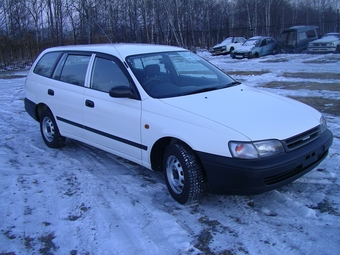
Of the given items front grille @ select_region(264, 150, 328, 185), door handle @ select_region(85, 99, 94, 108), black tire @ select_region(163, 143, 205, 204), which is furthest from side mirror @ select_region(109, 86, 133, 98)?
front grille @ select_region(264, 150, 328, 185)

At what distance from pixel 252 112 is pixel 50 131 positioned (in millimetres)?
3660

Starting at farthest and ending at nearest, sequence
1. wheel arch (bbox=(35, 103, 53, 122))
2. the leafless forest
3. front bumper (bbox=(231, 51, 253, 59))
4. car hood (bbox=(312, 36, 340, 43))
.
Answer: the leafless forest
front bumper (bbox=(231, 51, 253, 59))
car hood (bbox=(312, 36, 340, 43))
wheel arch (bbox=(35, 103, 53, 122))

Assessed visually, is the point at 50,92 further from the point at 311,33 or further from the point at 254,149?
the point at 311,33

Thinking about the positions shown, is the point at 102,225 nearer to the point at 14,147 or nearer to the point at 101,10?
the point at 14,147

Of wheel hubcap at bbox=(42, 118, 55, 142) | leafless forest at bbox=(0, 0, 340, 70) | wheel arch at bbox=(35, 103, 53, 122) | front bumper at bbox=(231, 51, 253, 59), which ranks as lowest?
wheel hubcap at bbox=(42, 118, 55, 142)

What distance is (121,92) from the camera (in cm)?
401

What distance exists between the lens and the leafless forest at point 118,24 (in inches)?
1078

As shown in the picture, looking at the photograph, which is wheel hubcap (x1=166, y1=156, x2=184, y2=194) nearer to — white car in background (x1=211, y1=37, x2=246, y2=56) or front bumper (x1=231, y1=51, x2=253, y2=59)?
front bumper (x1=231, y1=51, x2=253, y2=59)

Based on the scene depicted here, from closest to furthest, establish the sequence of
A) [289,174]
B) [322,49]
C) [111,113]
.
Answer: [289,174]
[111,113]
[322,49]

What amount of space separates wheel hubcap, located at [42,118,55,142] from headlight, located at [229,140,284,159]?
12.0 ft

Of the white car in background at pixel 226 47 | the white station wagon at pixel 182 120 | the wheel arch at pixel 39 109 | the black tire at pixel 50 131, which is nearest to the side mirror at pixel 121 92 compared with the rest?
the white station wagon at pixel 182 120

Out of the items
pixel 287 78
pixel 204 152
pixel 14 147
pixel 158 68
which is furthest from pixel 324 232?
pixel 287 78

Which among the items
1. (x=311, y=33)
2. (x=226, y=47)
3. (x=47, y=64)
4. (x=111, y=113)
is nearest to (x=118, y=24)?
(x=226, y=47)

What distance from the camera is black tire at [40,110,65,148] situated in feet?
18.6
